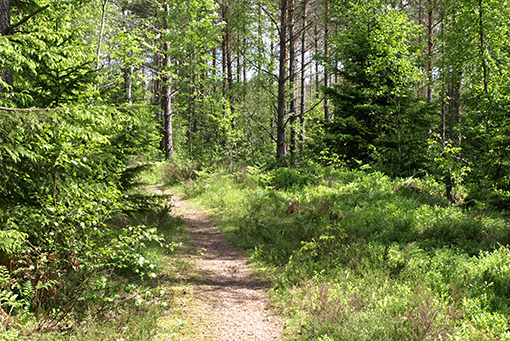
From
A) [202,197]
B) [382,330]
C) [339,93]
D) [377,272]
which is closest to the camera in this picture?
[382,330]

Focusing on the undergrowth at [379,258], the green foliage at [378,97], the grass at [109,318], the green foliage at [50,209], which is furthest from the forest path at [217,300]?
the green foliage at [378,97]

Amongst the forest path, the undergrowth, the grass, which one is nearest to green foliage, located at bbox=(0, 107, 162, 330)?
the grass

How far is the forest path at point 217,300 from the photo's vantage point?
411 centimetres

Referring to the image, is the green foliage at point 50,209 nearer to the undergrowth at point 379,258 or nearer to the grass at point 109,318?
the grass at point 109,318

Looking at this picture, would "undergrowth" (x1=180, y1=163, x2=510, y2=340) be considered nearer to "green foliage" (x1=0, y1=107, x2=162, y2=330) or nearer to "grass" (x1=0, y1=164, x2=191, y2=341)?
"grass" (x1=0, y1=164, x2=191, y2=341)

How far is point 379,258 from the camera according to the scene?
5.23m

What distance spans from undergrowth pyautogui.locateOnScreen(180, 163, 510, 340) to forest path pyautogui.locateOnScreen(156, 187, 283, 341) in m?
0.36

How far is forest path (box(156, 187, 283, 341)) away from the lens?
4105 millimetres

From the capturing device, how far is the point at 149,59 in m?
25.8

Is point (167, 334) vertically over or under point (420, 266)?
under

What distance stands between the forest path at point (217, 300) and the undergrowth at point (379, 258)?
0.36 metres

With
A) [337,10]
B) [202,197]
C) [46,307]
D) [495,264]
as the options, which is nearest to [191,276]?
[46,307]

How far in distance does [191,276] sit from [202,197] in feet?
20.3

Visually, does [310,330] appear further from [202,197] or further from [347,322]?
[202,197]
